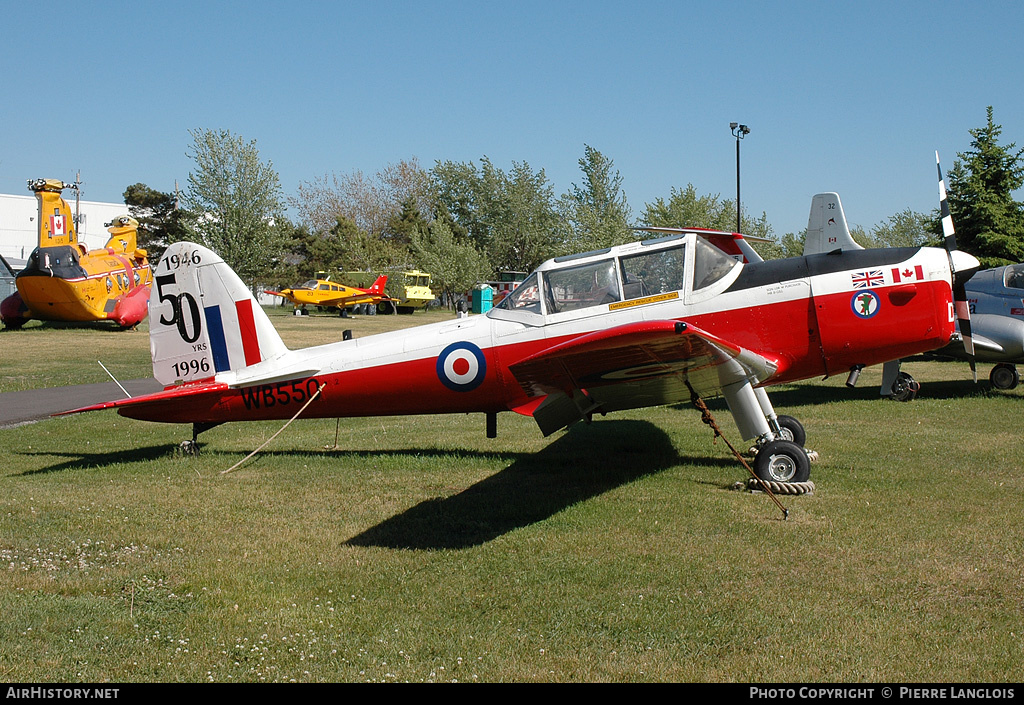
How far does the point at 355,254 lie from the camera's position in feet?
209

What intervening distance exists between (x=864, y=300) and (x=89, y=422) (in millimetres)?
11356

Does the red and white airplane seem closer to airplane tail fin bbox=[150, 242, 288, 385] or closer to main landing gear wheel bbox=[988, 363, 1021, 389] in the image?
airplane tail fin bbox=[150, 242, 288, 385]

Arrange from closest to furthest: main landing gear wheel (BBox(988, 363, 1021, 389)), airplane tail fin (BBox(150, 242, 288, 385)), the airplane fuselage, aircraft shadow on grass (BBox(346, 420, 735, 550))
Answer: aircraft shadow on grass (BBox(346, 420, 735, 550)) < the airplane fuselage < airplane tail fin (BBox(150, 242, 288, 385)) < main landing gear wheel (BBox(988, 363, 1021, 389))

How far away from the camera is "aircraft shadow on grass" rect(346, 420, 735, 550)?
5.98 m

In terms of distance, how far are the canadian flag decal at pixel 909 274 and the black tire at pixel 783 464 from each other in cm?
189

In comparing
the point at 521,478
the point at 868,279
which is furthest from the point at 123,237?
the point at 868,279

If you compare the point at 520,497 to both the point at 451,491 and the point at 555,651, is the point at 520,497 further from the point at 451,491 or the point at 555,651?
the point at 555,651

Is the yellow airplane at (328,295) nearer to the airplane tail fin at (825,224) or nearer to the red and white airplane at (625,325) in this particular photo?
the airplane tail fin at (825,224)

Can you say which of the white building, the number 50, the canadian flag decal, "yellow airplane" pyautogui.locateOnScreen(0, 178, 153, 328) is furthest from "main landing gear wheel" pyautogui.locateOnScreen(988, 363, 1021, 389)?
the white building

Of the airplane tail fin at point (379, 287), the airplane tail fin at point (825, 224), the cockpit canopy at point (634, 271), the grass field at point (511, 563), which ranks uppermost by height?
the airplane tail fin at point (379, 287)

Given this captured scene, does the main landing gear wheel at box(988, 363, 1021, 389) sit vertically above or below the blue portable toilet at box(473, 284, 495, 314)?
below

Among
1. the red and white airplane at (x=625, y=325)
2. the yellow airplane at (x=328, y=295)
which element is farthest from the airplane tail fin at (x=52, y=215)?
the red and white airplane at (x=625, y=325)

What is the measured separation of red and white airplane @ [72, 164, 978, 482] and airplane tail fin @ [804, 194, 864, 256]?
5865 mm

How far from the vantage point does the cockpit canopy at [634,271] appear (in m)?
7.41
